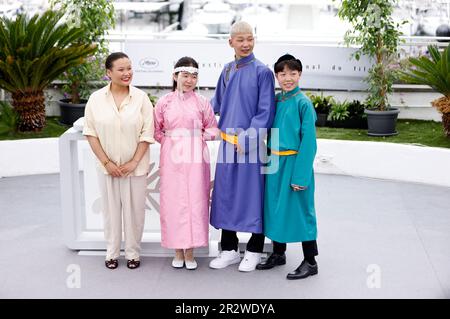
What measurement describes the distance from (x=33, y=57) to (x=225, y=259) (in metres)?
3.83

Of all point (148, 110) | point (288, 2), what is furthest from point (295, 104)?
point (288, 2)

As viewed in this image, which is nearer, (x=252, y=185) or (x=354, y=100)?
(x=252, y=185)

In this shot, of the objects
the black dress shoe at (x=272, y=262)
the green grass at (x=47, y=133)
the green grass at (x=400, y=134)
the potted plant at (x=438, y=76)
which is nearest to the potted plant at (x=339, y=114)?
the green grass at (x=400, y=134)

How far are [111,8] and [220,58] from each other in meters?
1.44

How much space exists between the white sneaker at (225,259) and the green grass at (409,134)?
3.31 metres

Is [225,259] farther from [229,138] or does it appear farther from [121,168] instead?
[121,168]

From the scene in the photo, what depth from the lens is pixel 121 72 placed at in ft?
14.6

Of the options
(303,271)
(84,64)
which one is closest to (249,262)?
(303,271)

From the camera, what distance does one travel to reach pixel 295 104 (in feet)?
14.3

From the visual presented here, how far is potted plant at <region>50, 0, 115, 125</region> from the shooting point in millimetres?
8242

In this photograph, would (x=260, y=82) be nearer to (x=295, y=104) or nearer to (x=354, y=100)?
(x=295, y=104)

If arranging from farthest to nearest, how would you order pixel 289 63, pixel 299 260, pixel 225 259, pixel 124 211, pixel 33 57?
pixel 33 57 → pixel 299 260 → pixel 225 259 → pixel 124 211 → pixel 289 63

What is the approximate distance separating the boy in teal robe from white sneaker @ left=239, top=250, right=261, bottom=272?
0.23 metres

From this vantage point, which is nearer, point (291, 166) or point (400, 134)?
point (291, 166)
